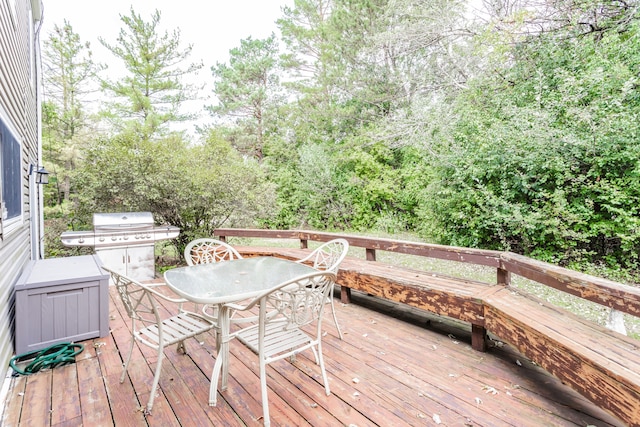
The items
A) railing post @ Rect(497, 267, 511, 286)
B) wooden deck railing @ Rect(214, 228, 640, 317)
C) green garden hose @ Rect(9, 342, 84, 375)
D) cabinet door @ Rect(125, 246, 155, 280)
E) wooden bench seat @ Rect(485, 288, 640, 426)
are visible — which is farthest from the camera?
cabinet door @ Rect(125, 246, 155, 280)

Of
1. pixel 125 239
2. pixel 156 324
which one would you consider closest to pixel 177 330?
pixel 156 324

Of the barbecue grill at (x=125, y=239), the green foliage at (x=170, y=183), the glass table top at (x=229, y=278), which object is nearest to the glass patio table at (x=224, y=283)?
the glass table top at (x=229, y=278)

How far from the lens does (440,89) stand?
7781 mm

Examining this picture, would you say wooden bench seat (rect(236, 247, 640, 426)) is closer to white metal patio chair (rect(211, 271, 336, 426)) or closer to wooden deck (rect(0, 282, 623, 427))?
wooden deck (rect(0, 282, 623, 427))

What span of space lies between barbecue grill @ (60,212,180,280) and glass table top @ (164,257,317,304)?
2.66 metres

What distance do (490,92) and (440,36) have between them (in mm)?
1788

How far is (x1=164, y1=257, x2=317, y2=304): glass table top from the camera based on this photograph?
1.68 metres

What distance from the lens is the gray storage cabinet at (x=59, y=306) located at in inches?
87.5

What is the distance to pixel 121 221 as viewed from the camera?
14.1 ft

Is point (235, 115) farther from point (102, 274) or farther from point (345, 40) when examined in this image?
point (102, 274)

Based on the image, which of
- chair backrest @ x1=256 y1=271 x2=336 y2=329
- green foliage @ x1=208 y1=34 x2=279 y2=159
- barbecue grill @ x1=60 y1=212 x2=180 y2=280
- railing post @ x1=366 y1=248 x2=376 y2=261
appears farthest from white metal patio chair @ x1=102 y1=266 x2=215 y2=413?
green foliage @ x1=208 y1=34 x2=279 y2=159

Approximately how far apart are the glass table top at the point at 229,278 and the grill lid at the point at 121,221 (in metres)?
2.68

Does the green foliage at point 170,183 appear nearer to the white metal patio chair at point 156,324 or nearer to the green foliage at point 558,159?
the white metal patio chair at point 156,324

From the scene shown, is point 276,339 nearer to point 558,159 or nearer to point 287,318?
point 287,318
